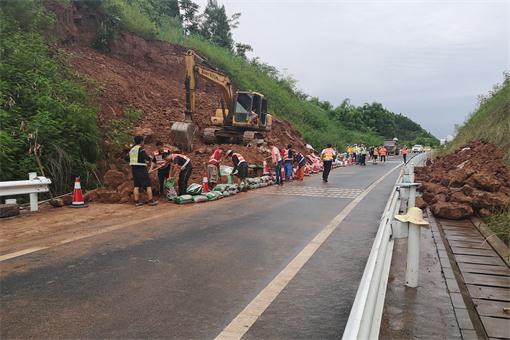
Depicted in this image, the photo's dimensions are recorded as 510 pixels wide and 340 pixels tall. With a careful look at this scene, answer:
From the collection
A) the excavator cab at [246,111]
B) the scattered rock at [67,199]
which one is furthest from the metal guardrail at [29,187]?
the excavator cab at [246,111]

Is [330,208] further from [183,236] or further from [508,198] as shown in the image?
[183,236]

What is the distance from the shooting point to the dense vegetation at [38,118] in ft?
31.0

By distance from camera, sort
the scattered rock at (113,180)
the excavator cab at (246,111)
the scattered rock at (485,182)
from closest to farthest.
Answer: the scattered rock at (485,182), the scattered rock at (113,180), the excavator cab at (246,111)

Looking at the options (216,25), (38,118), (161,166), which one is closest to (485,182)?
(161,166)

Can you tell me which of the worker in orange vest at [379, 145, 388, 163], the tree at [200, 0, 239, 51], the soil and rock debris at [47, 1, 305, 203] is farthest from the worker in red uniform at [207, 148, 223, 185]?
the tree at [200, 0, 239, 51]

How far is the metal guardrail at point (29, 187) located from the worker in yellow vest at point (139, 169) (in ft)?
6.25

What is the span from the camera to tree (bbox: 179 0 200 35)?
147 ft

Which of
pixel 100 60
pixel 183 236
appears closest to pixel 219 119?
pixel 100 60

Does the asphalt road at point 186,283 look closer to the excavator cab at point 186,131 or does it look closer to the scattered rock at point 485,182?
the scattered rock at point 485,182

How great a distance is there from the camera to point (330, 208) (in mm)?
9273

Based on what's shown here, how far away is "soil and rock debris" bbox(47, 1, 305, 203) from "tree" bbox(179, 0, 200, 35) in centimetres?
1991

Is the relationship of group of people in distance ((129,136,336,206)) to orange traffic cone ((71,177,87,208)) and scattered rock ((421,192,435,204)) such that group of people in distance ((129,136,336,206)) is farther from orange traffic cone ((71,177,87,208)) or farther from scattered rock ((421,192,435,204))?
scattered rock ((421,192,435,204))

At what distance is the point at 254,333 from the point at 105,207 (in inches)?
267

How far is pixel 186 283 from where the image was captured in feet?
14.1
